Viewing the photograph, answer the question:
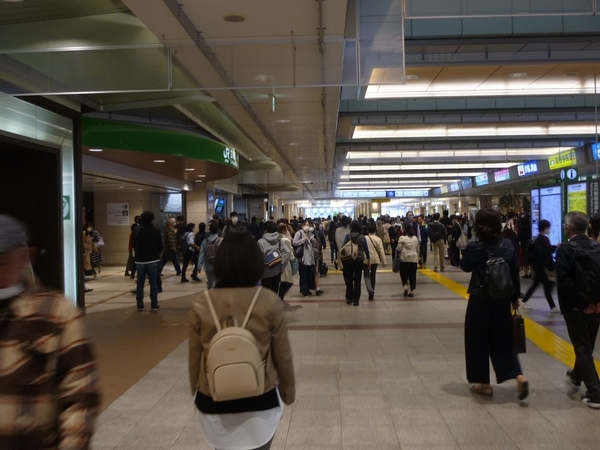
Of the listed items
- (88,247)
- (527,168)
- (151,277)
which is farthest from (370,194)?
(151,277)

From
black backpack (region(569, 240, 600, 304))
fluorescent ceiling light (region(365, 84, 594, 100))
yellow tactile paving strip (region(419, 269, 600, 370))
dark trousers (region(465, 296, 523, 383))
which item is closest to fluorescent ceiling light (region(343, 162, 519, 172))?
fluorescent ceiling light (region(365, 84, 594, 100))

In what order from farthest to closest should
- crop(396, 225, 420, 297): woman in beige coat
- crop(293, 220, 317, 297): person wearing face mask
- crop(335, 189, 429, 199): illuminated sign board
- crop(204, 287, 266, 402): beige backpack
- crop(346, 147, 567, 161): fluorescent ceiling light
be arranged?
crop(335, 189, 429, 199): illuminated sign board, crop(346, 147, 567, 161): fluorescent ceiling light, crop(293, 220, 317, 297): person wearing face mask, crop(396, 225, 420, 297): woman in beige coat, crop(204, 287, 266, 402): beige backpack

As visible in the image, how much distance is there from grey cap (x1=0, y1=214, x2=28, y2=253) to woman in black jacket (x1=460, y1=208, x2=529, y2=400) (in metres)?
3.83

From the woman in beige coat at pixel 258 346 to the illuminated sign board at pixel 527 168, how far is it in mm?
21714

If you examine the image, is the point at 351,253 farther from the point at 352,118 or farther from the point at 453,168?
the point at 453,168

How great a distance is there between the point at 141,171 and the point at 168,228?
14.9ft

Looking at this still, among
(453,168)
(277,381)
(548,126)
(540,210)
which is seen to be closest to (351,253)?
(540,210)

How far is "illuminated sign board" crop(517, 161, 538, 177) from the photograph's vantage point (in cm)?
2202

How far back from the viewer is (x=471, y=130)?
1711 centimetres

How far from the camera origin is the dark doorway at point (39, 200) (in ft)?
28.1

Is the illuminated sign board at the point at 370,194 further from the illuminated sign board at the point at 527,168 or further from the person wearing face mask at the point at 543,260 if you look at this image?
A: the person wearing face mask at the point at 543,260

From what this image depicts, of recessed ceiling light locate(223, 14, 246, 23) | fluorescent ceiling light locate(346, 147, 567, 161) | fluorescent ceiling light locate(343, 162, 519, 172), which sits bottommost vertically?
recessed ceiling light locate(223, 14, 246, 23)

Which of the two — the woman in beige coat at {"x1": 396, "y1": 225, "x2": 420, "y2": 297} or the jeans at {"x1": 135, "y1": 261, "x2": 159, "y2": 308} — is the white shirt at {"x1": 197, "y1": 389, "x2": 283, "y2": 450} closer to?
the jeans at {"x1": 135, "y1": 261, "x2": 159, "y2": 308}

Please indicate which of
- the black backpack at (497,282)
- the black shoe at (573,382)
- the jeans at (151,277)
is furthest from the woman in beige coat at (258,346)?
the jeans at (151,277)
